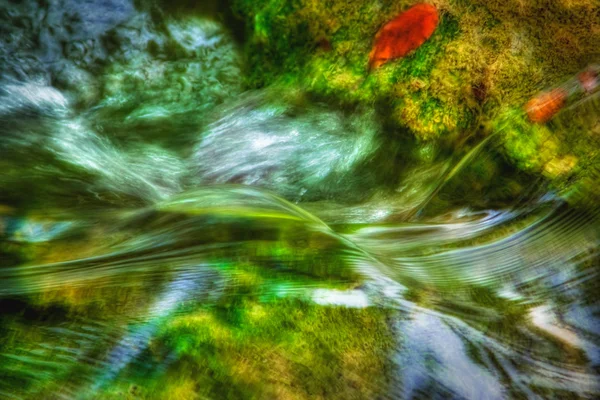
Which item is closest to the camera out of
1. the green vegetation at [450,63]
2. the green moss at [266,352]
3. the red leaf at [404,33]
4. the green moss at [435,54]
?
the green moss at [266,352]

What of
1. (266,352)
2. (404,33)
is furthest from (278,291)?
(404,33)

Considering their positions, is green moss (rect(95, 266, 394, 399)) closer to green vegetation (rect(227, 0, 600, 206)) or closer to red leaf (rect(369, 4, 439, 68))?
green vegetation (rect(227, 0, 600, 206))

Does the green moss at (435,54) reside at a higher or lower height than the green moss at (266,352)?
higher

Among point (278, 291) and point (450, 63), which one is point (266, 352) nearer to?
point (278, 291)

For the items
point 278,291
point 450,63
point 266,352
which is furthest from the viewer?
point 450,63

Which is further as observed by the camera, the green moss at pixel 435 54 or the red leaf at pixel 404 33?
the red leaf at pixel 404 33

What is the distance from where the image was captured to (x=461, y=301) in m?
1.86

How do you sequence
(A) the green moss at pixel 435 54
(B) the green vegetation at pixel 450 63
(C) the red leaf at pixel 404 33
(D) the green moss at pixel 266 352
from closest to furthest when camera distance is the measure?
(D) the green moss at pixel 266 352, (B) the green vegetation at pixel 450 63, (A) the green moss at pixel 435 54, (C) the red leaf at pixel 404 33

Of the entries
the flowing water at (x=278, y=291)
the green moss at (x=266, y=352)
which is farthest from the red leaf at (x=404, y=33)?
the green moss at (x=266, y=352)

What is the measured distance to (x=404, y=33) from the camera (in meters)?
3.52

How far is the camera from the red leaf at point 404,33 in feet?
11.2

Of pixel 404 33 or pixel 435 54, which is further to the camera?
pixel 404 33

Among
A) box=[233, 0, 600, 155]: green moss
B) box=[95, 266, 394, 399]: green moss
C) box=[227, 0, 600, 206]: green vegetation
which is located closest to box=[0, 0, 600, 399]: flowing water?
box=[95, 266, 394, 399]: green moss

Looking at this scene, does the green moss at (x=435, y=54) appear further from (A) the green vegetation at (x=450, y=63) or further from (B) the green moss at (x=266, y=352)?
(B) the green moss at (x=266, y=352)
